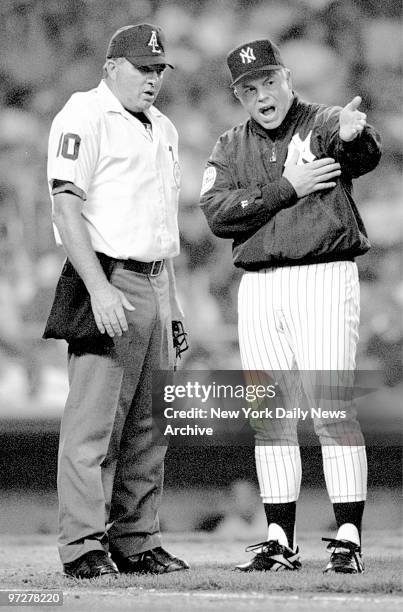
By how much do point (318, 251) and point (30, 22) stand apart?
1.10 m

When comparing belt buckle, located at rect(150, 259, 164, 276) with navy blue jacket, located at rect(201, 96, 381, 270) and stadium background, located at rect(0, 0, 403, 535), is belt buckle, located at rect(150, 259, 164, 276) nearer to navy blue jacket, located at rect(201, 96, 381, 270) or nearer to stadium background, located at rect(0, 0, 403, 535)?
navy blue jacket, located at rect(201, 96, 381, 270)

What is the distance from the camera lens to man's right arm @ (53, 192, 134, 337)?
1.77 meters

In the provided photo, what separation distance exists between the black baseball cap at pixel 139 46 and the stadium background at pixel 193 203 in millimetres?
660

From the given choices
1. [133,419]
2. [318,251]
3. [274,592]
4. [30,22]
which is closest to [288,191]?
[318,251]

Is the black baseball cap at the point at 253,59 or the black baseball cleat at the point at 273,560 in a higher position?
the black baseball cap at the point at 253,59

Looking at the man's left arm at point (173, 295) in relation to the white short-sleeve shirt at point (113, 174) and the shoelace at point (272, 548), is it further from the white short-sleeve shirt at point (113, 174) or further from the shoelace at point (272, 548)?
the shoelace at point (272, 548)

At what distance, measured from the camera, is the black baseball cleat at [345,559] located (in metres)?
1.79

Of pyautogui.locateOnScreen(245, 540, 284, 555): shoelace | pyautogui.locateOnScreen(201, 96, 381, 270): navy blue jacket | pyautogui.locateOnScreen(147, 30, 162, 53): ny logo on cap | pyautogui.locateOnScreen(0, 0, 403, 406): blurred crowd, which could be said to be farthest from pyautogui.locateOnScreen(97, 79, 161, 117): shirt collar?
pyautogui.locateOnScreen(245, 540, 284, 555): shoelace

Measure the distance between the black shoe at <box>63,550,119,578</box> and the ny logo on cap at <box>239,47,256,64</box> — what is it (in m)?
0.90

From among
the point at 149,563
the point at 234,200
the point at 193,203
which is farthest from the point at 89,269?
the point at 193,203

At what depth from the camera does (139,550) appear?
1.88 metres

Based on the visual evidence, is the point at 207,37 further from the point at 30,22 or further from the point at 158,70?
the point at 158,70

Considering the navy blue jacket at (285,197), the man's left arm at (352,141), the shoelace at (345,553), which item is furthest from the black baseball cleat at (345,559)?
the man's left arm at (352,141)

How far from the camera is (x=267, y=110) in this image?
1.93 m
